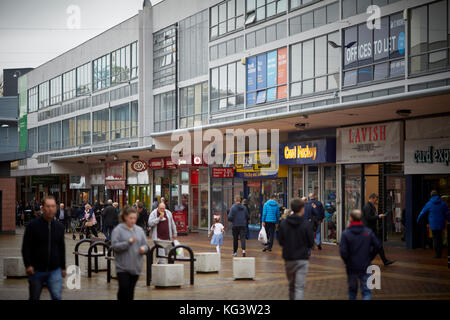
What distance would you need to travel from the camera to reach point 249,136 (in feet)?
92.9

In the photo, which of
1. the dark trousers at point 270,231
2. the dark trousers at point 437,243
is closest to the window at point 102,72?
the dark trousers at point 270,231

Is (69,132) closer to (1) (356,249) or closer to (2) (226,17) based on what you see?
(2) (226,17)

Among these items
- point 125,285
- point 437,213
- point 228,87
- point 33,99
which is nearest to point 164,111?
point 228,87

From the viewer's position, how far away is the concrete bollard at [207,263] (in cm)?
1572

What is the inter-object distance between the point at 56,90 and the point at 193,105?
74.4 ft

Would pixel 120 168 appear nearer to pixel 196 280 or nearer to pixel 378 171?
pixel 378 171

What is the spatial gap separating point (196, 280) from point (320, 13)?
12.3 metres

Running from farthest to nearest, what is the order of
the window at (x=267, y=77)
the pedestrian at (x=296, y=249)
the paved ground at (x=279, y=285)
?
1. the window at (x=267, y=77)
2. the paved ground at (x=279, y=285)
3. the pedestrian at (x=296, y=249)

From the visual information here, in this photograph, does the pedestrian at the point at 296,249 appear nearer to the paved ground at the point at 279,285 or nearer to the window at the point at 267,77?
the paved ground at the point at 279,285

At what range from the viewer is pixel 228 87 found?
95.3 ft

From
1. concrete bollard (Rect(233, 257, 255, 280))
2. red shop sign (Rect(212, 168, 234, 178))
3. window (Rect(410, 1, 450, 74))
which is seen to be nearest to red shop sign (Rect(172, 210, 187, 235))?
red shop sign (Rect(212, 168, 234, 178))

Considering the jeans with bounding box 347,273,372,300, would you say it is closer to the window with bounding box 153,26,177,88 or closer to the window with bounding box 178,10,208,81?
the window with bounding box 178,10,208,81

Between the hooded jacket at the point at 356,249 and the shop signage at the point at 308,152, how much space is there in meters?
14.3
